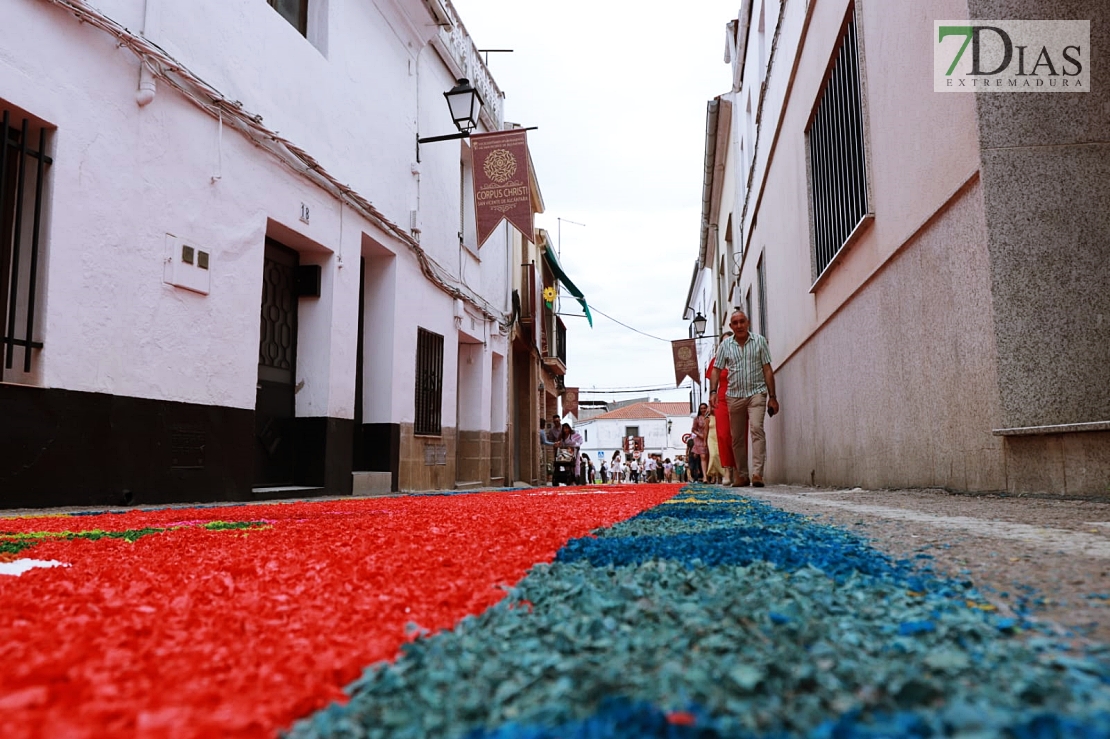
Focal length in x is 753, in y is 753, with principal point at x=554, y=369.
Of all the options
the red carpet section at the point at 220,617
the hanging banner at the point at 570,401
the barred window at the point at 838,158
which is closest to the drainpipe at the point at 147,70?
the red carpet section at the point at 220,617

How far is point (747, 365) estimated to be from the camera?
7.23 metres

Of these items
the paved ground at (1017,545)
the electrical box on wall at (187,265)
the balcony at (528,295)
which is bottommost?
the paved ground at (1017,545)

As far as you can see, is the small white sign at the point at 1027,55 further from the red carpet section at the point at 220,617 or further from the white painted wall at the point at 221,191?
the white painted wall at the point at 221,191

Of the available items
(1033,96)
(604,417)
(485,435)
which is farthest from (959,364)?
(604,417)

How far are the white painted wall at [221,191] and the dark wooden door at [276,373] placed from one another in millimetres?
149

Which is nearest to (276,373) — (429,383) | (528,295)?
(429,383)

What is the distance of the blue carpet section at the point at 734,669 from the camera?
21.4 inches

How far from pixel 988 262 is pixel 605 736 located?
301 centimetres

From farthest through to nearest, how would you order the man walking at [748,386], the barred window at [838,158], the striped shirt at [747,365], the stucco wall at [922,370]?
the striped shirt at [747,365] < the man walking at [748,386] < the barred window at [838,158] < the stucco wall at [922,370]

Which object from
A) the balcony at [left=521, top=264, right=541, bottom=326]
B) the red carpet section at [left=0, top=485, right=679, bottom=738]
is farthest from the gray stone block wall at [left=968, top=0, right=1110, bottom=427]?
the balcony at [left=521, top=264, right=541, bottom=326]

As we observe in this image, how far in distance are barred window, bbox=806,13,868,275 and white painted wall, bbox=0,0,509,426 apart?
4521mm

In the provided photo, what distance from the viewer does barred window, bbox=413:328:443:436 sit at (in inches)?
390

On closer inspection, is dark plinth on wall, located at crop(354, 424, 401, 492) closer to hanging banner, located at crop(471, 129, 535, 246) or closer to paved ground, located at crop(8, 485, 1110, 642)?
hanging banner, located at crop(471, 129, 535, 246)

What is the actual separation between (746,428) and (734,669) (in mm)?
7431
